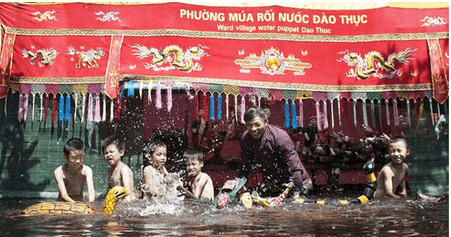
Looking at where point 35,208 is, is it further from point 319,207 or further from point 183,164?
point 183,164

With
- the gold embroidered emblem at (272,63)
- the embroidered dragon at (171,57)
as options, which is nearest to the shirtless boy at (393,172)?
the gold embroidered emblem at (272,63)

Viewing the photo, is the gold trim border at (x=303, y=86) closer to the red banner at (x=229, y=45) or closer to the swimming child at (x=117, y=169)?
the red banner at (x=229, y=45)

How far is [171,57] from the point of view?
8.07 m

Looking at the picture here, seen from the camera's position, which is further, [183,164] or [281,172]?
[183,164]

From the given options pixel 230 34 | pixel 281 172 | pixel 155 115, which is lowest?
pixel 281 172

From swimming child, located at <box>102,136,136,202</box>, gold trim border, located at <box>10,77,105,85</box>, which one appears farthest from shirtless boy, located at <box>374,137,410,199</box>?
gold trim border, located at <box>10,77,105,85</box>

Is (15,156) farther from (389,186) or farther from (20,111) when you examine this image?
(389,186)

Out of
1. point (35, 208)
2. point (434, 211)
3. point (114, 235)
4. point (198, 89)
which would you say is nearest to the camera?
point (114, 235)

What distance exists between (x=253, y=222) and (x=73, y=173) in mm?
3261

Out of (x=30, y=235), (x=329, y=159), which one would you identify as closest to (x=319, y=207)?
(x=30, y=235)

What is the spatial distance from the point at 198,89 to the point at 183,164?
1996 millimetres

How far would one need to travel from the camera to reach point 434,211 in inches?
224

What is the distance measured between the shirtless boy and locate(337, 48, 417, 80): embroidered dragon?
1.55 meters

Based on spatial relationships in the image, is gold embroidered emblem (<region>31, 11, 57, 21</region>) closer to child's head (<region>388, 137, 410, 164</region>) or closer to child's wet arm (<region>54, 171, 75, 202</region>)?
child's wet arm (<region>54, 171, 75, 202</region>)
